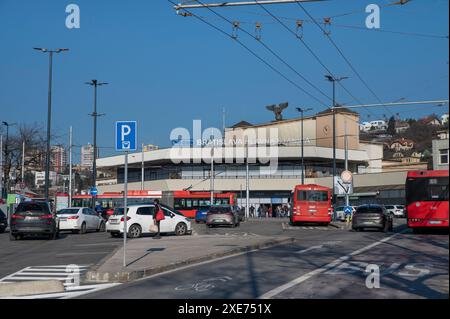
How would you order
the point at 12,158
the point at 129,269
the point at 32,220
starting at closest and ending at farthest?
the point at 129,269, the point at 32,220, the point at 12,158

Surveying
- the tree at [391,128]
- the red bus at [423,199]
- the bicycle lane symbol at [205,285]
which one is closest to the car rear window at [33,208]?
the bicycle lane symbol at [205,285]

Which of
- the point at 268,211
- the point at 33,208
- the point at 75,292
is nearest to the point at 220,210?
the point at 33,208

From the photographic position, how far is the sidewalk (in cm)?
1442

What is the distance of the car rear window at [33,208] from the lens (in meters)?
27.8

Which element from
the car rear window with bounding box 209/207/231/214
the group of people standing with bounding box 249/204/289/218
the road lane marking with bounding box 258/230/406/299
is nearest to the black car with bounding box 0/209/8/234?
the car rear window with bounding box 209/207/231/214

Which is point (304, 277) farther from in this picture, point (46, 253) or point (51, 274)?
point (46, 253)

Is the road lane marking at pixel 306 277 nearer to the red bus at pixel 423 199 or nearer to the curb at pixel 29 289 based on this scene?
the curb at pixel 29 289

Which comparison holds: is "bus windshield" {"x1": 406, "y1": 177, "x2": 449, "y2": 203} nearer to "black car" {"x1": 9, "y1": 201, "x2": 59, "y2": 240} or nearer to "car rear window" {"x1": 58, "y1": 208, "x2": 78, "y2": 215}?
"black car" {"x1": 9, "y1": 201, "x2": 59, "y2": 240}

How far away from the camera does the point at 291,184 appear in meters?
86.0

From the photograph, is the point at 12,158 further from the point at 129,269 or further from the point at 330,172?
the point at 129,269
